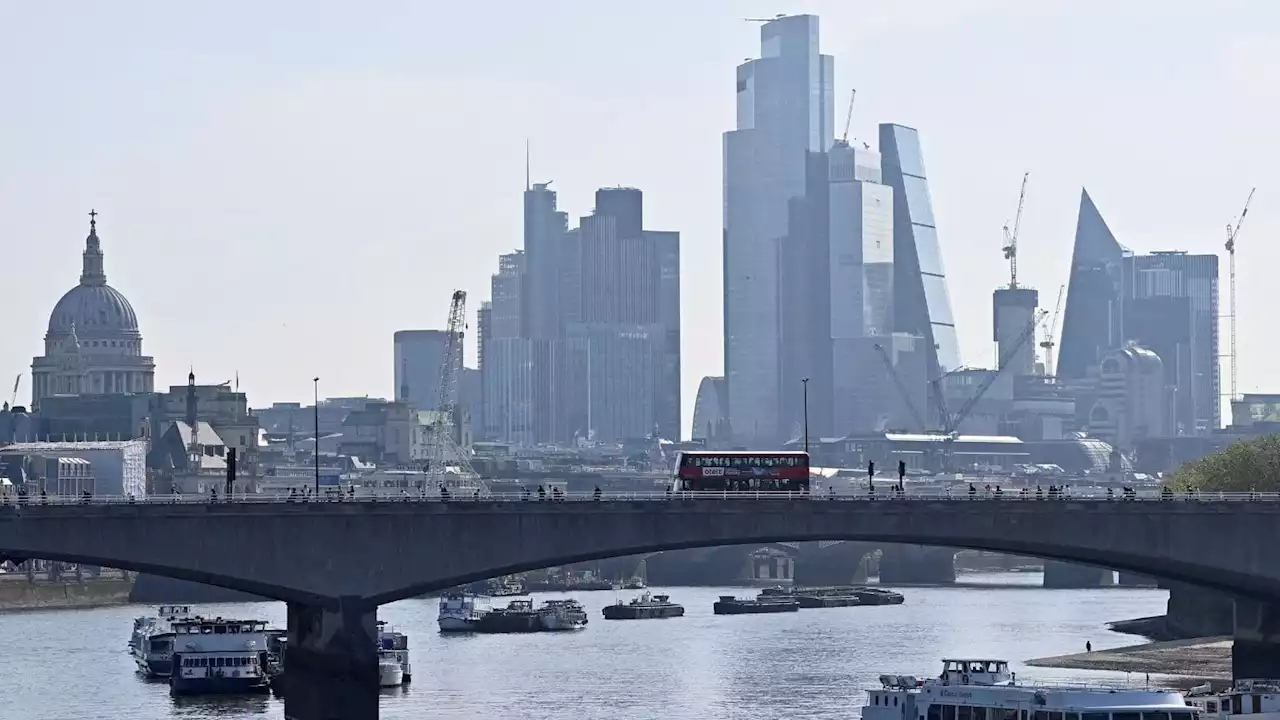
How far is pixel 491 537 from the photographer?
12538 centimetres

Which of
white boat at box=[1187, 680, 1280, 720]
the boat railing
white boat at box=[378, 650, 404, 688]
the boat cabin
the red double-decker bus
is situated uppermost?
the red double-decker bus

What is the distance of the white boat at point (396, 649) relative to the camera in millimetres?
154375

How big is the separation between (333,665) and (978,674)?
28.1 meters

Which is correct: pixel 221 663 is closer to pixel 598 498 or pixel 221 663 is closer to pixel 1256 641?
pixel 598 498

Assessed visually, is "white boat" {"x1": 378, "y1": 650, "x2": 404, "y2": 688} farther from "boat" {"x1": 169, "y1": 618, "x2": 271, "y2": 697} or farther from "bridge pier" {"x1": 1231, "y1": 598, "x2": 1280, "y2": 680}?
"bridge pier" {"x1": 1231, "y1": 598, "x2": 1280, "y2": 680}

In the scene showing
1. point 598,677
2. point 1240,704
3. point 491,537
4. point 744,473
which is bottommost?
point 598,677

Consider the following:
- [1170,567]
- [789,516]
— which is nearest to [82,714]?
[789,516]

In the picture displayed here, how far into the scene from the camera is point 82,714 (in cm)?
13525

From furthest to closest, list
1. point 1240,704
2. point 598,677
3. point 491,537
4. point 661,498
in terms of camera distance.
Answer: point 598,677, point 661,498, point 491,537, point 1240,704

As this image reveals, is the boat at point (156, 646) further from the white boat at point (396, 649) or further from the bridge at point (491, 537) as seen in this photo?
the bridge at point (491, 537)

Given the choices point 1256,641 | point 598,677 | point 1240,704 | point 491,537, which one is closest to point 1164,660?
point 1256,641

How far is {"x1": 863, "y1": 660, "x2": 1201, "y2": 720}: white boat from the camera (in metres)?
98.4

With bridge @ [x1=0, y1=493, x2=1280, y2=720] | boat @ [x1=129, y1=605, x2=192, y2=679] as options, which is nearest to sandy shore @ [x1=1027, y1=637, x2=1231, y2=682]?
bridge @ [x1=0, y1=493, x2=1280, y2=720]

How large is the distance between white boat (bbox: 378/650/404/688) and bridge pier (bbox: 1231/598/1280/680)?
1714 inches
